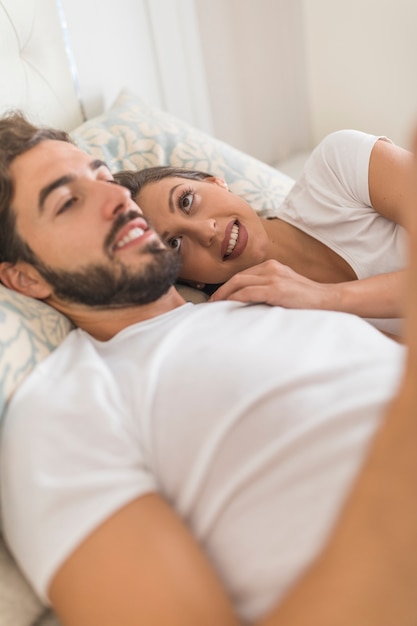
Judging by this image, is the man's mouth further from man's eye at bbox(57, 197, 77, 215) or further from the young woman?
the young woman

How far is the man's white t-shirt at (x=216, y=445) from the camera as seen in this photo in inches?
34.2

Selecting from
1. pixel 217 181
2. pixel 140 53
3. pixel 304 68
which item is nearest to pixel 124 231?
pixel 217 181

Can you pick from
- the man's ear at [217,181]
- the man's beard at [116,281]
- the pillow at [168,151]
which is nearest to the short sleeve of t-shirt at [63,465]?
the man's beard at [116,281]

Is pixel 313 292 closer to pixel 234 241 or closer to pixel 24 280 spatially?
pixel 234 241

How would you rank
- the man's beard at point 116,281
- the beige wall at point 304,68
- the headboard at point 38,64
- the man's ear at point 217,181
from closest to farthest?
the man's beard at point 116,281 → the man's ear at point 217,181 → the headboard at point 38,64 → the beige wall at point 304,68

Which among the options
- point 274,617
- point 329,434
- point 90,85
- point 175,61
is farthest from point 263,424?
point 175,61

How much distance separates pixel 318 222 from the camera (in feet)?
5.12

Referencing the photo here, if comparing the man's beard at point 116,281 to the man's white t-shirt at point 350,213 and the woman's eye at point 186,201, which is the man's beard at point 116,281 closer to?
the woman's eye at point 186,201

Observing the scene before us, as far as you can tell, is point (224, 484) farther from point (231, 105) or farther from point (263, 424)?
point (231, 105)

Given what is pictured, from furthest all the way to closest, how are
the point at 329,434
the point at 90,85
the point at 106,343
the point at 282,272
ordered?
the point at 90,85, the point at 282,272, the point at 106,343, the point at 329,434

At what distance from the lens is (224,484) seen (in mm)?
919

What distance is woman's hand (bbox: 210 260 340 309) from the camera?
1.26 metres

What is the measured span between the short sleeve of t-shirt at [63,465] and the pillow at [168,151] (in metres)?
0.83

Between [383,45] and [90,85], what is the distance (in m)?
1.10
